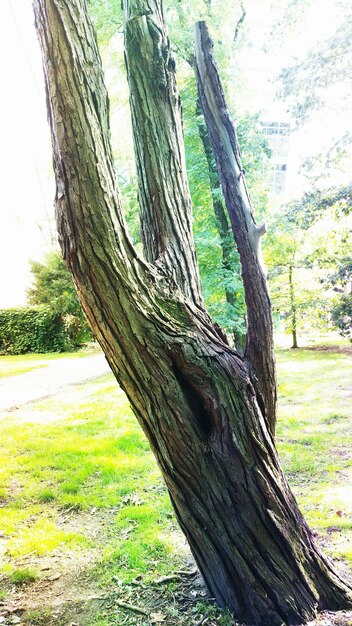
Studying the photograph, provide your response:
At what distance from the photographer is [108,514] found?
11.5ft

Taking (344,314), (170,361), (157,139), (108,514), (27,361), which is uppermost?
(157,139)

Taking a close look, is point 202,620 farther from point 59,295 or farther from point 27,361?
point 59,295

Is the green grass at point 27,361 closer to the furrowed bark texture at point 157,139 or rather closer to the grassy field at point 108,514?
the grassy field at point 108,514

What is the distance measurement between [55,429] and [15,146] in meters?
19.2

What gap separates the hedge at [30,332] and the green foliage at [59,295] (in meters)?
0.33

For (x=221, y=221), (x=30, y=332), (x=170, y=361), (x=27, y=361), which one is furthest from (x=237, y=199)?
(x=30, y=332)

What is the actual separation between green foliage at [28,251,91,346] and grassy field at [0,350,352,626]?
889cm

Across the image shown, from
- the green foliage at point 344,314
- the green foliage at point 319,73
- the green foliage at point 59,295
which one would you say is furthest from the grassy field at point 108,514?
the green foliage at point 59,295

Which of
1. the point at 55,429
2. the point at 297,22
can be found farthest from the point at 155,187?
the point at 297,22

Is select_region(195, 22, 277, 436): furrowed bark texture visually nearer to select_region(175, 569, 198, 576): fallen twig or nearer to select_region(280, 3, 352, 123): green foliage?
select_region(175, 569, 198, 576): fallen twig

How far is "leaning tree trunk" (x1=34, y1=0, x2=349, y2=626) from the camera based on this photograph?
5.57 ft

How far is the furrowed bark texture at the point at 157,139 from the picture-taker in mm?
2162

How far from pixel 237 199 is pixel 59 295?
539 inches

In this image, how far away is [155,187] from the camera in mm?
2162
